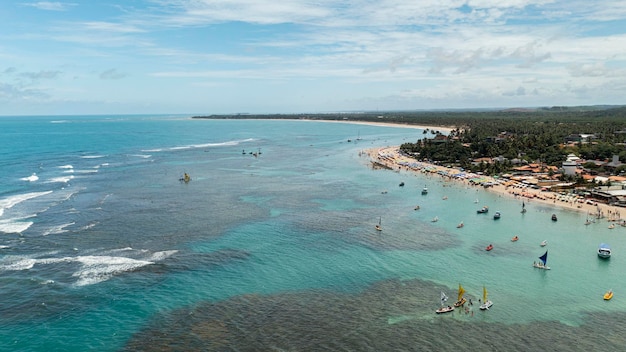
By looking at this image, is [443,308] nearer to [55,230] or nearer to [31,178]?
[55,230]

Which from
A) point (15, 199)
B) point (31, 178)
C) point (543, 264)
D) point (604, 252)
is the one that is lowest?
point (543, 264)

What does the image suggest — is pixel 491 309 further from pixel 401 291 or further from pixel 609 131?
pixel 609 131

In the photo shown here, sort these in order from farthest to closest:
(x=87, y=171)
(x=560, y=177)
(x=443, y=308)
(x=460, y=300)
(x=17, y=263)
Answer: (x=87, y=171)
(x=560, y=177)
(x=17, y=263)
(x=460, y=300)
(x=443, y=308)

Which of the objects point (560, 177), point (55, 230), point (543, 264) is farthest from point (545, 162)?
point (55, 230)

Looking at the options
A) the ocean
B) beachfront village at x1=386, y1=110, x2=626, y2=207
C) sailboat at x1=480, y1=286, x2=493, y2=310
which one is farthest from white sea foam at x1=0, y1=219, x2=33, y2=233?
beachfront village at x1=386, y1=110, x2=626, y2=207

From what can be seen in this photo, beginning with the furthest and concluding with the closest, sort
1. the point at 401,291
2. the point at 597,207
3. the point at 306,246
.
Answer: the point at 597,207, the point at 306,246, the point at 401,291

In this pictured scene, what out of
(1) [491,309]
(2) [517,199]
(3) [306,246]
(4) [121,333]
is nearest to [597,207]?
(2) [517,199]
